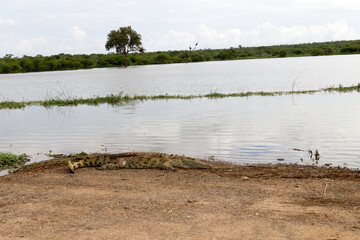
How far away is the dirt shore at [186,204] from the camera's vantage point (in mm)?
4707

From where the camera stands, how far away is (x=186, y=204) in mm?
5684

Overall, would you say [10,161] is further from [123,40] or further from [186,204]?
[123,40]

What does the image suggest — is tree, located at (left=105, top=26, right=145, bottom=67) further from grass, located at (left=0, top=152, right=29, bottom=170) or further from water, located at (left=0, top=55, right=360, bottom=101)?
grass, located at (left=0, top=152, right=29, bottom=170)

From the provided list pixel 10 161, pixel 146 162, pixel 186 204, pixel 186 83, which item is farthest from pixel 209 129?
pixel 186 83

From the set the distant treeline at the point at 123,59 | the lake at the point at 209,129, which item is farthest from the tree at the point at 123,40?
the lake at the point at 209,129

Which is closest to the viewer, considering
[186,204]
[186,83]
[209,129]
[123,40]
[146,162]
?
[186,204]

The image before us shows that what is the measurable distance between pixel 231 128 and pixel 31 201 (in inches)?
320

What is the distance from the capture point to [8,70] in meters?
69.4

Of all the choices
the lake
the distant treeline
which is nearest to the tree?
the distant treeline

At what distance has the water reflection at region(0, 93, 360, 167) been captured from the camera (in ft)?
33.3

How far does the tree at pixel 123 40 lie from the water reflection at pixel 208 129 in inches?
1889

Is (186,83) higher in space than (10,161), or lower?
higher

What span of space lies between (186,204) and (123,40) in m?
63.7

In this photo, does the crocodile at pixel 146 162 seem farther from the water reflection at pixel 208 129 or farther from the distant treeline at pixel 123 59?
the distant treeline at pixel 123 59
